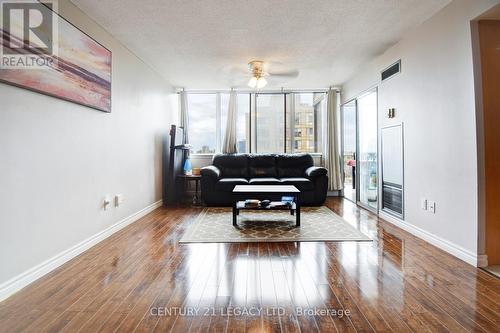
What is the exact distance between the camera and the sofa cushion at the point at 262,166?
17.9 ft

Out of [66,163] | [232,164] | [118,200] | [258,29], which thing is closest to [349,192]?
[232,164]

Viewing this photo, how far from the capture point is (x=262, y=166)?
552 cm

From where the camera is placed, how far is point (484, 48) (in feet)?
7.38

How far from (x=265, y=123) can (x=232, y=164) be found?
1.36 meters

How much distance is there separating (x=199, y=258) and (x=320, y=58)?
11.3ft

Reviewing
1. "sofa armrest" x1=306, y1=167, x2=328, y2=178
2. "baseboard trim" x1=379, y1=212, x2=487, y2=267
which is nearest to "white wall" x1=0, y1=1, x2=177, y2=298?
"sofa armrest" x1=306, y1=167, x2=328, y2=178

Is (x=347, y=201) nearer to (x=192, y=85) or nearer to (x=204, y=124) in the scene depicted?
(x=204, y=124)

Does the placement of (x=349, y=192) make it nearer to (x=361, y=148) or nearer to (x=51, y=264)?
(x=361, y=148)

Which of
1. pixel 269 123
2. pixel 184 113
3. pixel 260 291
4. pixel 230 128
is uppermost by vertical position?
pixel 184 113

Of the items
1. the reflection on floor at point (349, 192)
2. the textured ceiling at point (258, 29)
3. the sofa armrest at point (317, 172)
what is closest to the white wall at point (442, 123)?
the textured ceiling at point (258, 29)

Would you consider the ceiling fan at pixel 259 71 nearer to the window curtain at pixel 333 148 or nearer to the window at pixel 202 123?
the window curtain at pixel 333 148

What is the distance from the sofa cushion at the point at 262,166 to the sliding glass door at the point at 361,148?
5.47 ft

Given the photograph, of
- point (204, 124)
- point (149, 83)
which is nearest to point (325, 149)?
point (204, 124)

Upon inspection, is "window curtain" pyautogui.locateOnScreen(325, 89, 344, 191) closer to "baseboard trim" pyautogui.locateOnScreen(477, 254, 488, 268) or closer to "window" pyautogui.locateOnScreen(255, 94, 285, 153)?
"window" pyautogui.locateOnScreen(255, 94, 285, 153)
